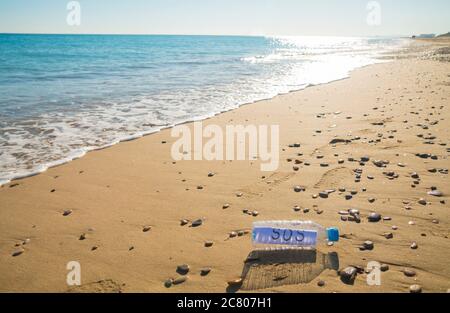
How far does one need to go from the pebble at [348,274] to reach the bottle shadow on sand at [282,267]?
0.10 meters

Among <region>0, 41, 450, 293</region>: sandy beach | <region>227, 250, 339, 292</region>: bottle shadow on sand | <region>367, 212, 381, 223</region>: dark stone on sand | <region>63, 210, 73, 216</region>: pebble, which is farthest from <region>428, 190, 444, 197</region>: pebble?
<region>63, 210, 73, 216</region>: pebble

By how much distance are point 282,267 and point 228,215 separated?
117 cm

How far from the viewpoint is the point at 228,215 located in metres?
4.21

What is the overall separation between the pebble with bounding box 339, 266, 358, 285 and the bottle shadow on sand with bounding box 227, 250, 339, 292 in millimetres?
103

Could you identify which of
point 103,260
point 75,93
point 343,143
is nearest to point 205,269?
point 103,260

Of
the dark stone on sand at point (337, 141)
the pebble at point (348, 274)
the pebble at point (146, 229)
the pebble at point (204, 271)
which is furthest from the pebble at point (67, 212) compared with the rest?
the dark stone on sand at point (337, 141)

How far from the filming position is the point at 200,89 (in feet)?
49.9

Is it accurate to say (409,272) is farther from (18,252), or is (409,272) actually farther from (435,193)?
(18,252)

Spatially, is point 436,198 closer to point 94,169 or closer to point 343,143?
point 343,143

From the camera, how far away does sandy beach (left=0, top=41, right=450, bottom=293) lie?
3131 mm

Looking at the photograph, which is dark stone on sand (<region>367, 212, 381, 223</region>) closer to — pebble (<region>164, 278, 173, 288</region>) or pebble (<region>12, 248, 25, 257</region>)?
pebble (<region>164, 278, 173, 288</region>)
